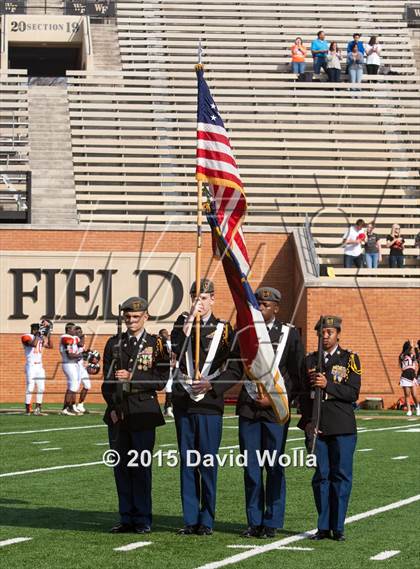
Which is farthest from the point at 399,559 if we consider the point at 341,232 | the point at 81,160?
the point at 81,160

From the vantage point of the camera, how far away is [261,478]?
386 inches

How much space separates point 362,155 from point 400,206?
219cm

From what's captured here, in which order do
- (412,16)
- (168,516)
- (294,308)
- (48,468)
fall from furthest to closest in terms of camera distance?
(412,16) → (294,308) → (48,468) → (168,516)

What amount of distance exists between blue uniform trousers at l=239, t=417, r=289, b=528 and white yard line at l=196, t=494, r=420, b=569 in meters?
0.20

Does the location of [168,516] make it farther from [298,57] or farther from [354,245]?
[298,57]

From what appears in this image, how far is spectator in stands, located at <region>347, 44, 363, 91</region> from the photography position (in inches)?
1470

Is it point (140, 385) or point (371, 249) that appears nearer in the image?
point (140, 385)

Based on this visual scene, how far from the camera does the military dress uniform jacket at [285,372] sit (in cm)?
991

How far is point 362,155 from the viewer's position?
34.1m

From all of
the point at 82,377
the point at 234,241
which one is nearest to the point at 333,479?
the point at 234,241

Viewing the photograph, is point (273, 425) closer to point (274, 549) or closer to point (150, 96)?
point (274, 549)

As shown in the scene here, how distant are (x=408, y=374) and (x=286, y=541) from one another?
16.8m

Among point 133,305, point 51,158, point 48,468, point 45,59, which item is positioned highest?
point 45,59

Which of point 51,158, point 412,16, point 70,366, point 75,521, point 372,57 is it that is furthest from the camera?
point 412,16
